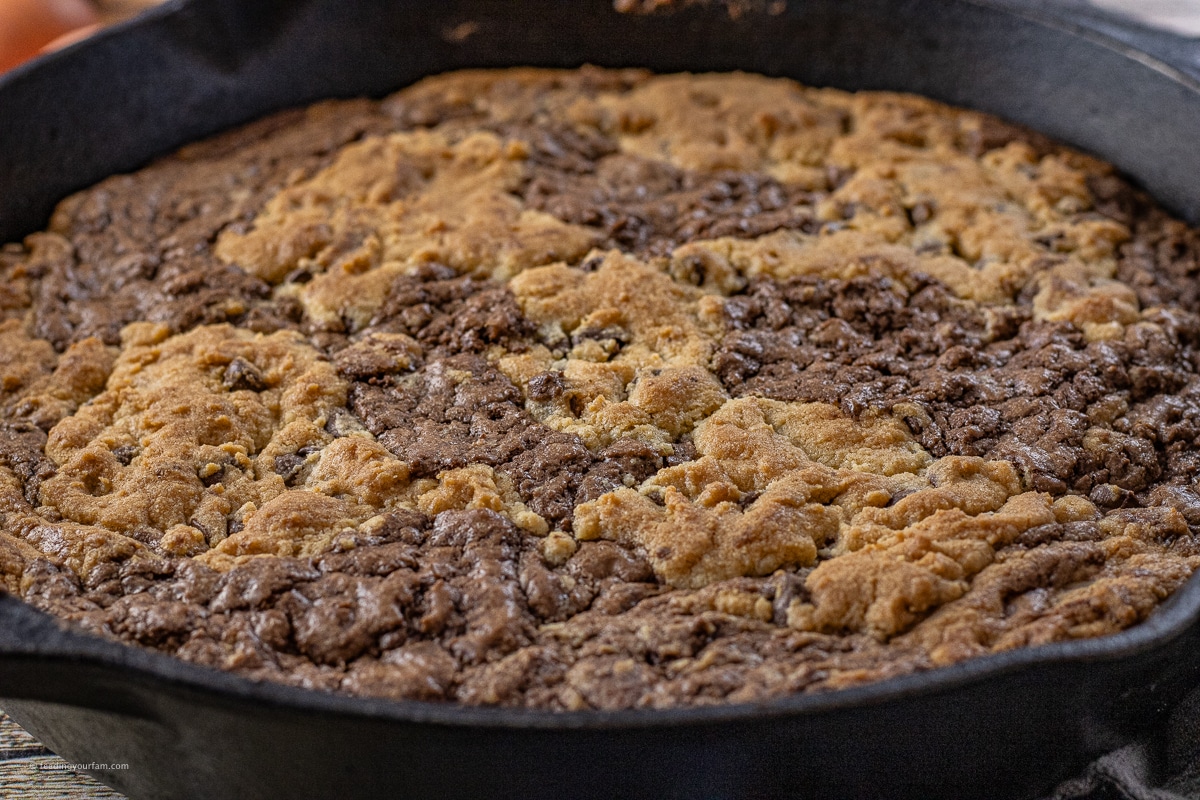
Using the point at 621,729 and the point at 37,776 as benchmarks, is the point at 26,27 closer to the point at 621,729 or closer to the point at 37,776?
the point at 37,776

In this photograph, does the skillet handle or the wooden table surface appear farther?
the skillet handle

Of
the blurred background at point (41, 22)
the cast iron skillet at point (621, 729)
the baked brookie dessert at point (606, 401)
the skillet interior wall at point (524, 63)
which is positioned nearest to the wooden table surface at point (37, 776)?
the cast iron skillet at point (621, 729)

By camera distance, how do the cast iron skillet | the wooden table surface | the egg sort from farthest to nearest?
the egg
the wooden table surface
the cast iron skillet

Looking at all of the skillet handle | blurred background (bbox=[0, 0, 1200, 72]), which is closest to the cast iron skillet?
the skillet handle

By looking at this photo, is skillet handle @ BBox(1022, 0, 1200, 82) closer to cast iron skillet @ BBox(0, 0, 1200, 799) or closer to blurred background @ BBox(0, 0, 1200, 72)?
cast iron skillet @ BBox(0, 0, 1200, 799)

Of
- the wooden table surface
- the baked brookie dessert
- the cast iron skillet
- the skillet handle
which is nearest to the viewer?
the cast iron skillet

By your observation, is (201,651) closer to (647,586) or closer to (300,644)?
(300,644)

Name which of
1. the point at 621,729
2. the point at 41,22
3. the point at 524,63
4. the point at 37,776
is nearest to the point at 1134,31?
the point at 524,63

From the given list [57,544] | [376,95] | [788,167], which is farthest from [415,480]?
[376,95]
